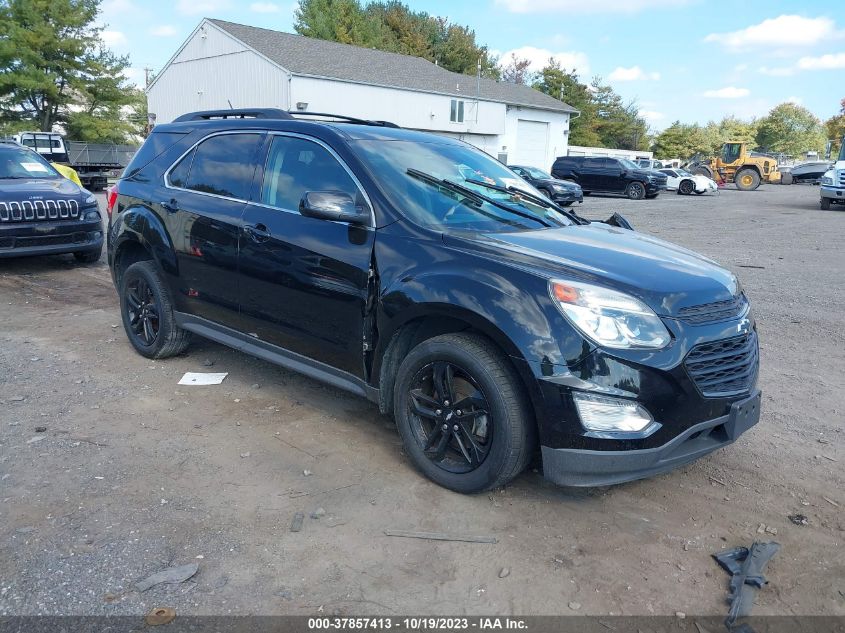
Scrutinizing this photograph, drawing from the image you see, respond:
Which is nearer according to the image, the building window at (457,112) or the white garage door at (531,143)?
the building window at (457,112)

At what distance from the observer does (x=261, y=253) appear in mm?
4277

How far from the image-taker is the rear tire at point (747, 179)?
1523 inches

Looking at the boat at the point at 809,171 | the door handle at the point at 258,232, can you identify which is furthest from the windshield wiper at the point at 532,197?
the boat at the point at 809,171

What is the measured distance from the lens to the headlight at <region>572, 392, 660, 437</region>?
3.00 meters

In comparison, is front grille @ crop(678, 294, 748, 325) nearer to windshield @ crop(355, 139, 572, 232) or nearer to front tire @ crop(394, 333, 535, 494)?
front tire @ crop(394, 333, 535, 494)

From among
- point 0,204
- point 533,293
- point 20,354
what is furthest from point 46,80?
point 533,293

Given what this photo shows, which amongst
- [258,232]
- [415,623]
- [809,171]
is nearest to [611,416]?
[415,623]

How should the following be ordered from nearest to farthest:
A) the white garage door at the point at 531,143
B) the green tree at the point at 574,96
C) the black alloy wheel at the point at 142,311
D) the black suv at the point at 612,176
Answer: the black alloy wheel at the point at 142,311
the black suv at the point at 612,176
the white garage door at the point at 531,143
the green tree at the point at 574,96

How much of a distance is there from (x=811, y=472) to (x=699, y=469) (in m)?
0.60

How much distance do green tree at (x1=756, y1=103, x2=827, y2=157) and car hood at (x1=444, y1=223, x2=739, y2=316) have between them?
90897 mm

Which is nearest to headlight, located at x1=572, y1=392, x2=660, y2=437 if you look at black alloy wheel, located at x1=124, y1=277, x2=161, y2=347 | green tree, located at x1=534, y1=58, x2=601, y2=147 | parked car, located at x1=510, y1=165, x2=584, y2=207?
black alloy wheel, located at x1=124, y1=277, x2=161, y2=347

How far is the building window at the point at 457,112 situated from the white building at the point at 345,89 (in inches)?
2.3

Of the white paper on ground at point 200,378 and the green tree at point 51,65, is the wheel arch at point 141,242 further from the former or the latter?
the green tree at point 51,65

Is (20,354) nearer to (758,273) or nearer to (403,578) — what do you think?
(403,578)
